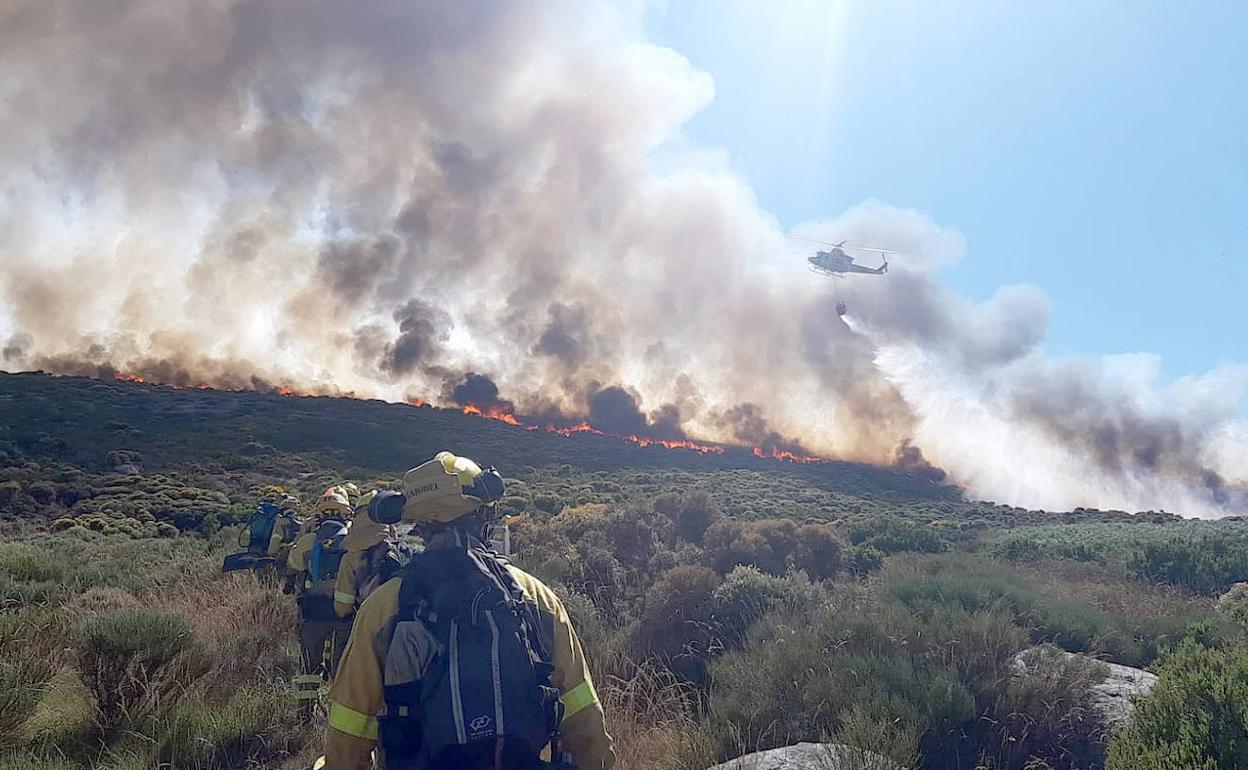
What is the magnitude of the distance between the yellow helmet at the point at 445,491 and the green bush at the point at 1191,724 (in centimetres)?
358

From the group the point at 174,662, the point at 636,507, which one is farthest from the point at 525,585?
the point at 636,507

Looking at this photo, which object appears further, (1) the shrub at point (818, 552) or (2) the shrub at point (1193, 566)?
(1) the shrub at point (818, 552)

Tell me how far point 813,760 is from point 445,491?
9.82 ft

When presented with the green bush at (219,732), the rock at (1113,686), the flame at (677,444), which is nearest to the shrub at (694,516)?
the rock at (1113,686)

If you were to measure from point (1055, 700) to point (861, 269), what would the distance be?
4276 centimetres

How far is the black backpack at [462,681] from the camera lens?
2.71 metres

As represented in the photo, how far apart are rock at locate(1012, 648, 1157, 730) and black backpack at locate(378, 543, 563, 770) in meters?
4.40

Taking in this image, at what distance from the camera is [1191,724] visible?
401 centimetres

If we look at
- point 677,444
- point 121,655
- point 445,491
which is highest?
point 677,444

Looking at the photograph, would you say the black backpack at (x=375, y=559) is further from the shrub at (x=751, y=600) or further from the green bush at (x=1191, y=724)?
the green bush at (x=1191, y=724)

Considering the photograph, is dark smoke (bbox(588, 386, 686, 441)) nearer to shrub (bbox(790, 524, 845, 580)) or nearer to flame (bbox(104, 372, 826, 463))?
flame (bbox(104, 372, 826, 463))

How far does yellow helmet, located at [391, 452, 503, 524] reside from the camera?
3137 mm

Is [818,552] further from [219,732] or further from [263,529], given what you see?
[219,732]

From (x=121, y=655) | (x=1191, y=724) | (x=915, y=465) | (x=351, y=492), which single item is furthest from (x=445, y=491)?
(x=915, y=465)
